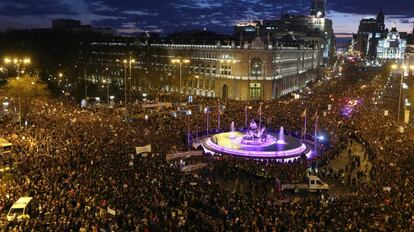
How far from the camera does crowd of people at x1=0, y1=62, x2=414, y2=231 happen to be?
1827 cm

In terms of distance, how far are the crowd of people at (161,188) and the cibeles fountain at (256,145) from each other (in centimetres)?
277

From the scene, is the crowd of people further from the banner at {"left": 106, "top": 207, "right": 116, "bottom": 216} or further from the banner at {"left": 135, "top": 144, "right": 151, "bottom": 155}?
the banner at {"left": 135, "top": 144, "right": 151, "bottom": 155}

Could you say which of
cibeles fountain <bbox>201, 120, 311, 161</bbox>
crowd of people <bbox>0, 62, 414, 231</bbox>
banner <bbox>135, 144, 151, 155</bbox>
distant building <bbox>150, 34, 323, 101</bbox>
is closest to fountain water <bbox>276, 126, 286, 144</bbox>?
cibeles fountain <bbox>201, 120, 311, 161</bbox>

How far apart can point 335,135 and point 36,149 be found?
25.8 meters

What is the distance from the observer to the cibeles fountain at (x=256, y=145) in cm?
3503

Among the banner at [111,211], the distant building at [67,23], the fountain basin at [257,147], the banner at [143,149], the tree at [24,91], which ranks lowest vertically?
the fountain basin at [257,147]

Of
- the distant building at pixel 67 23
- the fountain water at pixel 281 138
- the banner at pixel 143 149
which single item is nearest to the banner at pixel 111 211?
the banner at pixel 143 149

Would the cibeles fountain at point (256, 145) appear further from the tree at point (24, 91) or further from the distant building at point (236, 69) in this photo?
the distant building at point (236, 69)

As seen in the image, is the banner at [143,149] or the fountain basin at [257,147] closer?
the banner at [143,149]

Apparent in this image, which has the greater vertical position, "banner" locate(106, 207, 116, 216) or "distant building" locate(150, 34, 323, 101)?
"distant building" locate(150, 34, 323, 101)

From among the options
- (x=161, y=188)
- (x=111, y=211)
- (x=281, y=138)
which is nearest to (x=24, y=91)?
(x=281, y=138)

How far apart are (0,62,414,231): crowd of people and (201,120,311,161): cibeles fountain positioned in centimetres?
277

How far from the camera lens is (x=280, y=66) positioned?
3287 inches

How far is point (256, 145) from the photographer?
123 feet
